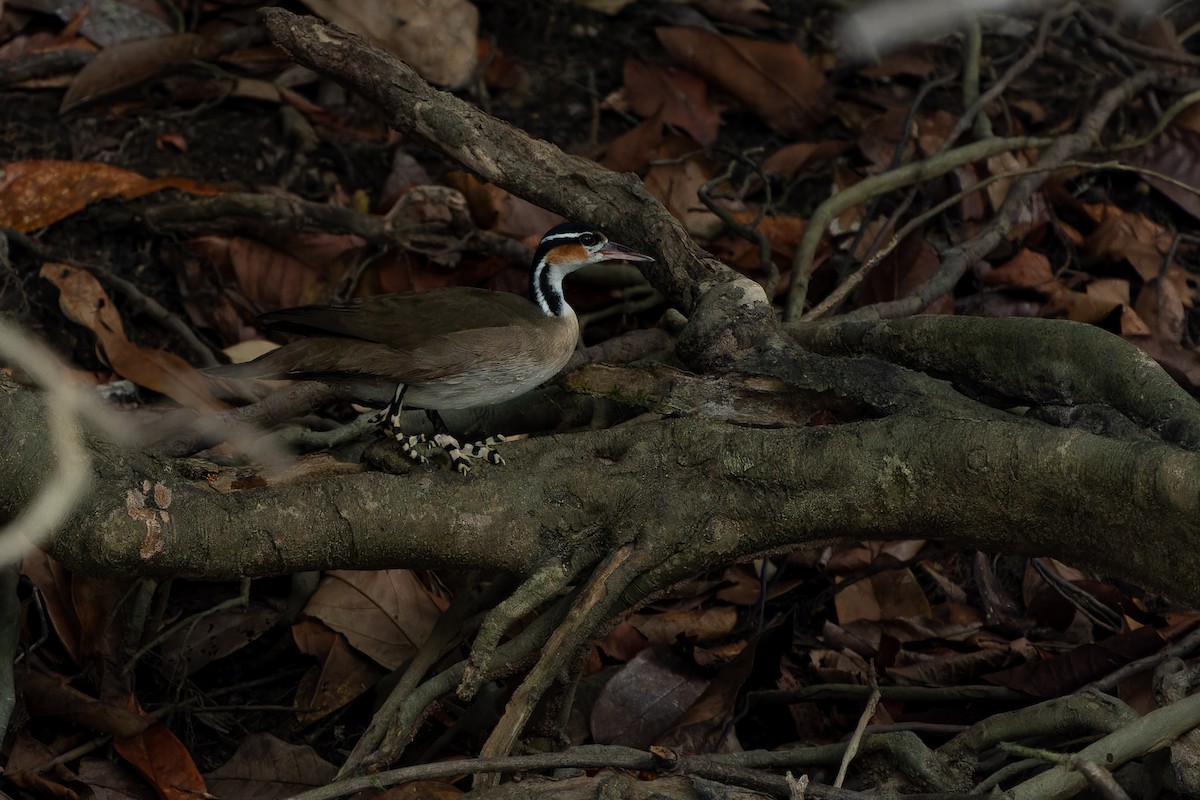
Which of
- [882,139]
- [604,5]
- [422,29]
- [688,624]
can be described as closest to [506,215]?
[422,29]

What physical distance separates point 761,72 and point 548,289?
250 cm

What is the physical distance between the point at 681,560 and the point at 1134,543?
0.99 m

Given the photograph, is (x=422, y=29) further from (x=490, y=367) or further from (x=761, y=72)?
(x=490, y=367)

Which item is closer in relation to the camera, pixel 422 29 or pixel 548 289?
pixel 548 289

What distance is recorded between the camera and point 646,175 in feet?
18.0

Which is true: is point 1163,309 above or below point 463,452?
below

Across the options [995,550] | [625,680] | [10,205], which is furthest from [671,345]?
[10,205]

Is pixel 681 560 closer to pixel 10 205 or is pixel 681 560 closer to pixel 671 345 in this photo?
pixel 671 345

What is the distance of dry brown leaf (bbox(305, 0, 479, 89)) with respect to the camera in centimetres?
559

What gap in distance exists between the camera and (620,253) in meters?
3.82

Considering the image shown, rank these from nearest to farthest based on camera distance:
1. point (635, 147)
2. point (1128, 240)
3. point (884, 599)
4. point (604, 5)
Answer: point (884, 599) → point (1128, 240) → point (635, 147) → point (604, 5)

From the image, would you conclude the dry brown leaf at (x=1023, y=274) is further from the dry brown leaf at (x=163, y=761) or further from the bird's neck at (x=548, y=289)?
the dry brown leaf at (x=163, y=761)

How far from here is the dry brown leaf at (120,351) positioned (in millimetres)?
4379

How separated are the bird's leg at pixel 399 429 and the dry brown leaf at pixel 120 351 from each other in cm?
101
